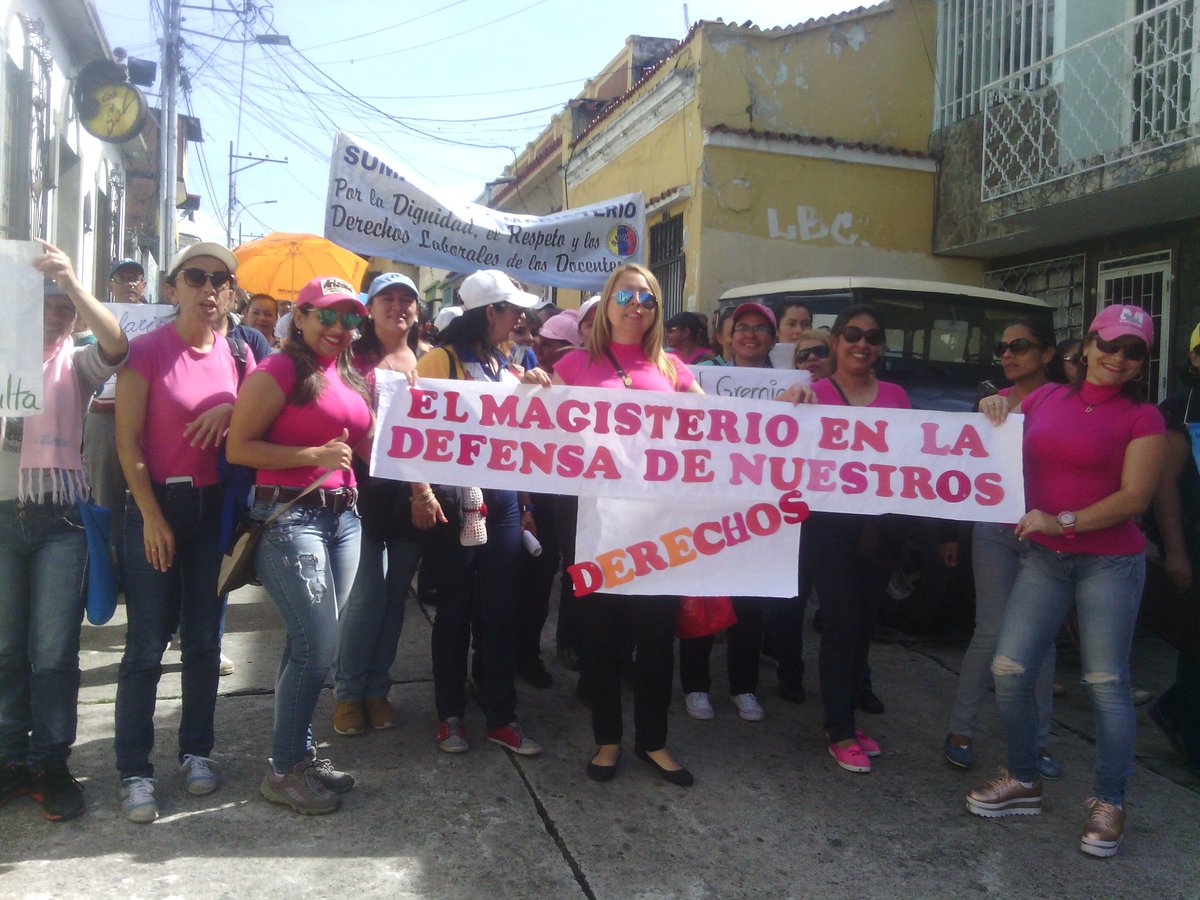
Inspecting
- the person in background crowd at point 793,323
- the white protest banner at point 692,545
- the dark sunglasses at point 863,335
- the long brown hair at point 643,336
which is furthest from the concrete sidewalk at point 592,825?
the person in background crowd at point 793,323

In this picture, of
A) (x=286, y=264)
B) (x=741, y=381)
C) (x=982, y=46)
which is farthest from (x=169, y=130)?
(x=741, y=381)

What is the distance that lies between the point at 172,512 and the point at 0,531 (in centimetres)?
51

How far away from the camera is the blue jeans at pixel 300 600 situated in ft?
10.8

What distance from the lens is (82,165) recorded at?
1279cm

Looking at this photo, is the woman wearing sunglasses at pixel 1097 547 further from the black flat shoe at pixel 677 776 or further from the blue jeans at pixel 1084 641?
the black flat shoe at pixel 677 776

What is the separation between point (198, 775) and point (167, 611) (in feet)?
1.97

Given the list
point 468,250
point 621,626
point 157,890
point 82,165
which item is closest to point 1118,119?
point 468,250

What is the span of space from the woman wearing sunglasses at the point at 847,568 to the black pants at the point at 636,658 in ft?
2.15

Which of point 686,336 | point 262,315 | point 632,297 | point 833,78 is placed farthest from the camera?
point 833,78

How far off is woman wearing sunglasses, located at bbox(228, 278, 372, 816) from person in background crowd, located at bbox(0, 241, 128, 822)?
502 millimetres

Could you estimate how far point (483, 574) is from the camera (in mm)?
3973

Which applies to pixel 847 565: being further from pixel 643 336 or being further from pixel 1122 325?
pixel 1122 325

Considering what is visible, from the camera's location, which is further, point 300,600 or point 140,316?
point 140,316

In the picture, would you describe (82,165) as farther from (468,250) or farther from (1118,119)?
(1118,119)
